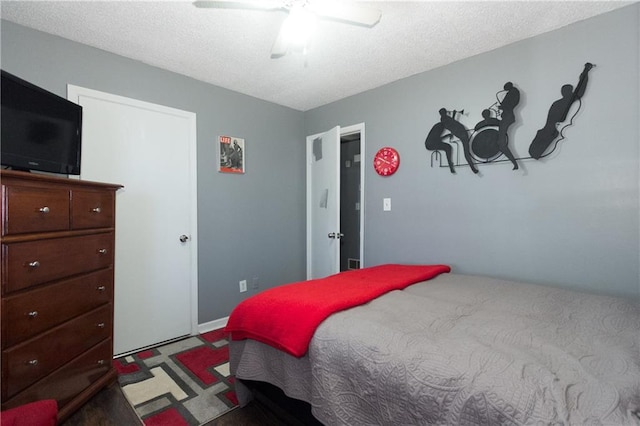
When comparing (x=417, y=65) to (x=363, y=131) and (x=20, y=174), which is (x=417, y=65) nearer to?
(x=363, y=131)

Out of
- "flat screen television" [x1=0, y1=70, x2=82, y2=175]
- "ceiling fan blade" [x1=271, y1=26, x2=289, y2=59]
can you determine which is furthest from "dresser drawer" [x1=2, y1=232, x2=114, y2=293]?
"ceiling fan blade" [x1=271, y1=26, x2=289, y2=59]

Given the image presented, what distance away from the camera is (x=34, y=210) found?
1.40 meters

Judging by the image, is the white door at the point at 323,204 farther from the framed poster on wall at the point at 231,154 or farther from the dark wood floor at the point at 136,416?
the dark wood floor at the point at 136,416

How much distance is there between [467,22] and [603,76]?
876mm

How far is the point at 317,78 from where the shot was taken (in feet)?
8.94

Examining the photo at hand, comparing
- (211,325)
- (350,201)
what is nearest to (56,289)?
(211,325)

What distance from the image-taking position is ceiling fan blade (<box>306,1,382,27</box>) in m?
1.51

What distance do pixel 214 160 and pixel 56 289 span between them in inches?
65.1

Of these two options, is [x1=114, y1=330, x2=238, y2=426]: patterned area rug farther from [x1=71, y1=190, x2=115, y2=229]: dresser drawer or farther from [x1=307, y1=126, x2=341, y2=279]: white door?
[x1=307, y1=126, x2=341, y2=279]: white door

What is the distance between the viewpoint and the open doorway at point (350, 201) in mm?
4102

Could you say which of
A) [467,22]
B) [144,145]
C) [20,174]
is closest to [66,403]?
[20,174]

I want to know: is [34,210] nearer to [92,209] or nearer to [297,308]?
[92,209]

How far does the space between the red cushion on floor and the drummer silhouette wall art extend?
8.74 ft

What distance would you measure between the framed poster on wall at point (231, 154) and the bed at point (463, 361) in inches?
69.7
